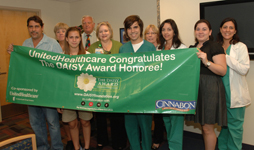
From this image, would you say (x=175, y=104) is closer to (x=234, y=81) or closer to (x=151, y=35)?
(x=234, y=81)

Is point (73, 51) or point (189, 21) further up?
point (189, 21)

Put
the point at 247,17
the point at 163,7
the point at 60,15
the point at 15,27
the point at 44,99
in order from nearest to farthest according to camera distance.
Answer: the point at 44,99, the point at 247,17, the point at 163,7, the point at 15,27, the point at 60,15

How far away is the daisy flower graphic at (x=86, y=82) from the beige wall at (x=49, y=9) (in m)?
3.76

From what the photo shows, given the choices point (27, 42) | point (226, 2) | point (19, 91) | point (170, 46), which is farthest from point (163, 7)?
point (19, 91)

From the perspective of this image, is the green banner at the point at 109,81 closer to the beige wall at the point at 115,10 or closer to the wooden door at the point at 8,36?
the beige wall at the point at 115,10

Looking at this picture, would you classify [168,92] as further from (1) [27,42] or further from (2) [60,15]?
(2) [60,15]

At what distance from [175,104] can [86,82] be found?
99cm

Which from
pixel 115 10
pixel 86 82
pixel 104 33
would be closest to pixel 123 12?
pixel 115 10

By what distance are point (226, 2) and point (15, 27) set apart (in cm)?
464

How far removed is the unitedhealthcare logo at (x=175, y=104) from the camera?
6.05 ft

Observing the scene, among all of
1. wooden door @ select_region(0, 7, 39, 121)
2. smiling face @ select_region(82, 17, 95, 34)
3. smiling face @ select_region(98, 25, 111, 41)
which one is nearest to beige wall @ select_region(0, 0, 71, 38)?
wooden door @ select_region(0, 7, 39, 121)

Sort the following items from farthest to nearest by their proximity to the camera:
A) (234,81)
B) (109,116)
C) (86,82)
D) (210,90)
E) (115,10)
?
(115,10)
(109,116)
(234,81)
(86,82)
(210,90)

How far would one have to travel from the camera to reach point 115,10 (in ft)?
16.0

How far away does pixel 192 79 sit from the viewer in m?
1.84
